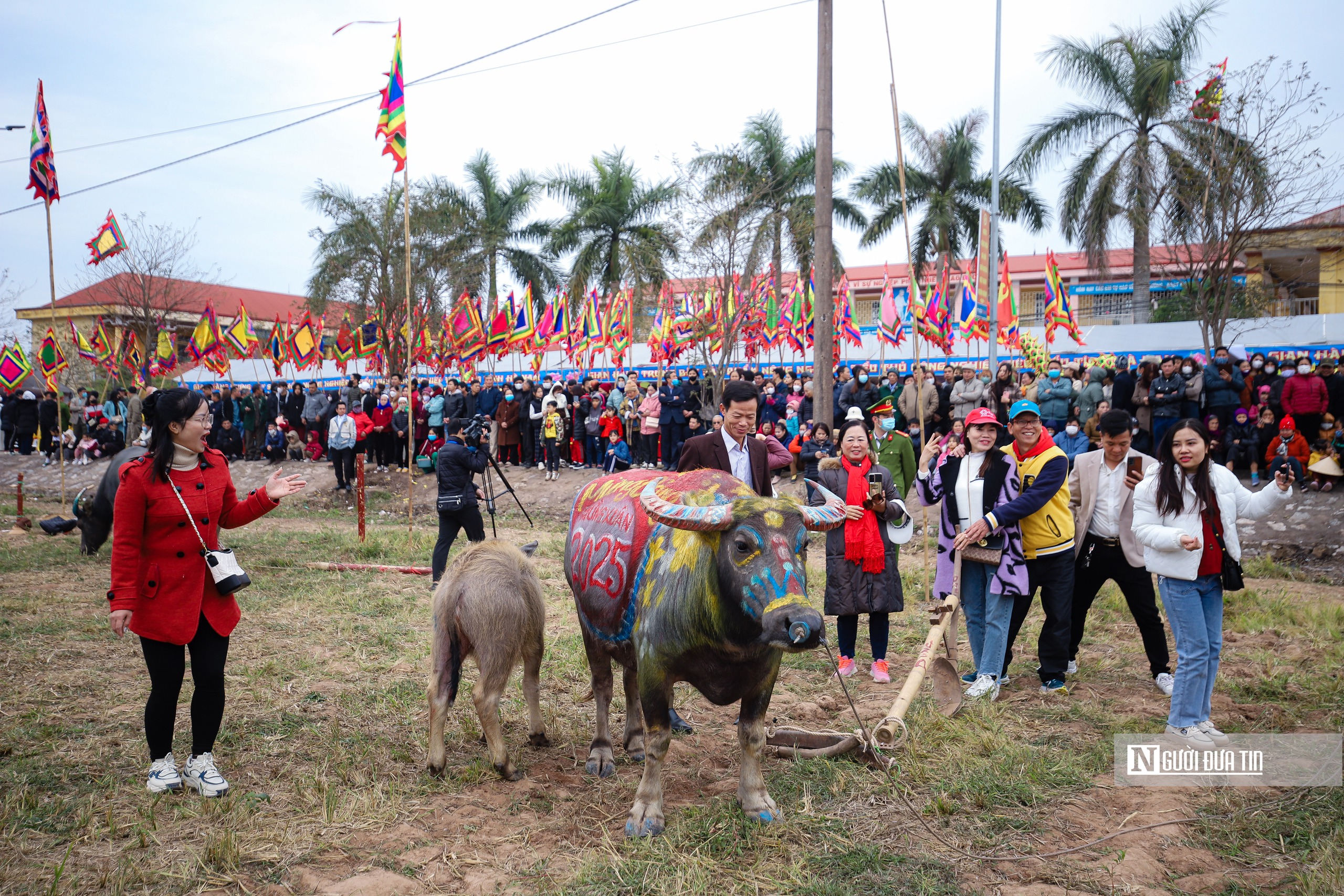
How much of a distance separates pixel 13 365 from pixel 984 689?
91.6 ft

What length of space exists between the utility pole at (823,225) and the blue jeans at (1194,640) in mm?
6460

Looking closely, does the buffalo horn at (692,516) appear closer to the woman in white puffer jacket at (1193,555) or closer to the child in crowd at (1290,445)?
the woman in white puffer jacket at (1193,555)

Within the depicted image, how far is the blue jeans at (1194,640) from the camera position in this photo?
5117 mm

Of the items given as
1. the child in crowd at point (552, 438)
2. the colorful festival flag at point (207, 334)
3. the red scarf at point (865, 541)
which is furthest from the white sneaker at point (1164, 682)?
the colorful festival flag at point (207, 334)

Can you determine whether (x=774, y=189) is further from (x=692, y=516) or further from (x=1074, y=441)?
(x=692, y=516)

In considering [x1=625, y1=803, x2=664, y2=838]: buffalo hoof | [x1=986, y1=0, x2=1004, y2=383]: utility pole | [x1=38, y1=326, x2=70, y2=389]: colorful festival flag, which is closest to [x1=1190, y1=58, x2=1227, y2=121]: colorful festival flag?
[x1=986, y1=0, x2=1004, y2=383]: utility pole

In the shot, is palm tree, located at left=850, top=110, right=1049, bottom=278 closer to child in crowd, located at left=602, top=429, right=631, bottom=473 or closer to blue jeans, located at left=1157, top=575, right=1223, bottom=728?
child in crowd, located at left=602, top=429, right=631, bottom=473

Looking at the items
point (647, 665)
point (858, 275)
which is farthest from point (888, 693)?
point (858, 275)

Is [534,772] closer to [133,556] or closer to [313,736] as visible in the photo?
[313,736]

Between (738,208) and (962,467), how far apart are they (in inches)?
522

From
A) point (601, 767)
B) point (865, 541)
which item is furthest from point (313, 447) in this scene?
point (601, 767)

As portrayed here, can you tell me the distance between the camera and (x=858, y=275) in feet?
152

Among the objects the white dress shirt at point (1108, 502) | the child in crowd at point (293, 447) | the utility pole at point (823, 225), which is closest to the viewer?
the white dress shirt at point (1108, 502)

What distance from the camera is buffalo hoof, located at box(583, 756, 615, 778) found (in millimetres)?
4977
